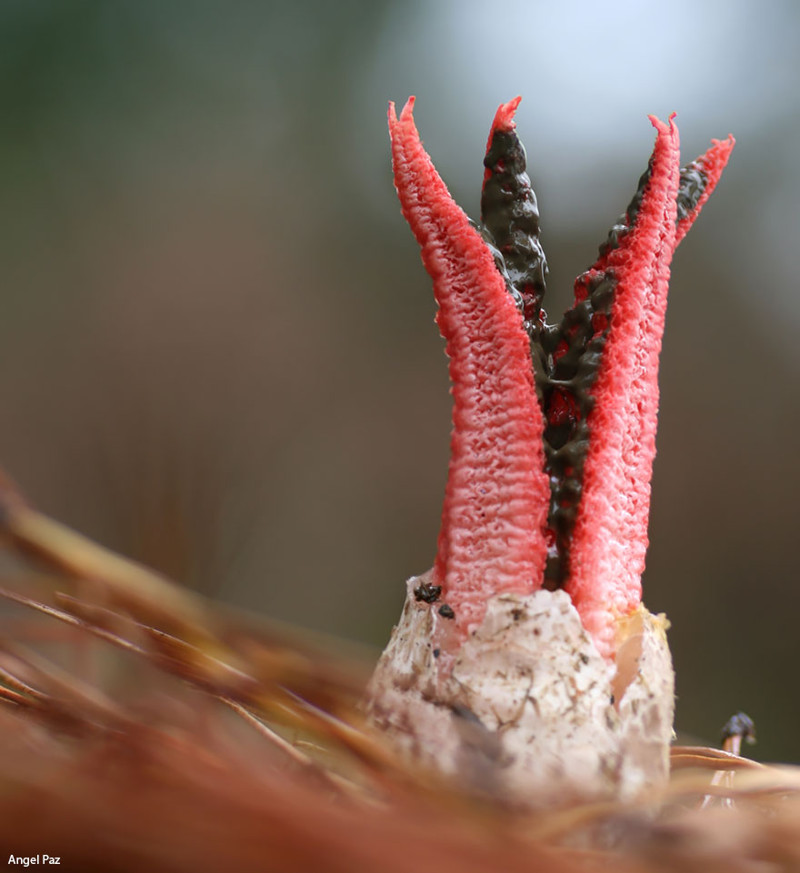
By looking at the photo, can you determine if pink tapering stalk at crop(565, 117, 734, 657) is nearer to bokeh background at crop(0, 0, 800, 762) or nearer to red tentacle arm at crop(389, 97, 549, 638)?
red tentacle arm at crop(389, 97, 549, 638)

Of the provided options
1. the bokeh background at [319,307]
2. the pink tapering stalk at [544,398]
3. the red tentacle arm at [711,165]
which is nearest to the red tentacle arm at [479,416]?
the pink tapering stalk at [544,398]

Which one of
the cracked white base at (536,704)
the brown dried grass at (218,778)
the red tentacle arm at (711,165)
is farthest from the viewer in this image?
the red tentacle arm at (711,165)

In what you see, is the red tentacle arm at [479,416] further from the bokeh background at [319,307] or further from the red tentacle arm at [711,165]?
the bokeh background at [319,307]

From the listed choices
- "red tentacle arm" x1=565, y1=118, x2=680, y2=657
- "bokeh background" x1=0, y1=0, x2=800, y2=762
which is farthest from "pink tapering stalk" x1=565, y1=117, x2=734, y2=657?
"bokeh background" x1=0, y1=0, x2=800, y2=762

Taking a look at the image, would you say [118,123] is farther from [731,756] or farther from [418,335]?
[731,756]

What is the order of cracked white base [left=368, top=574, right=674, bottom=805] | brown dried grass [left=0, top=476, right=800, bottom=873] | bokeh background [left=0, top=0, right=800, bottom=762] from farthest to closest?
bokeh background [left=0, top=0, right=800, bottom=762]
cracked white base [left=368, top=574, right=674, bottom=805]
brown dried grass [left=0, top=476, right=800, bottom=873]

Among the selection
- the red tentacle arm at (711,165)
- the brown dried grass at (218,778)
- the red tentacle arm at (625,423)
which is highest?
the red tentacle arm at (711,165)

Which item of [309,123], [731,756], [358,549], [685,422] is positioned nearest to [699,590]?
[685,422]
